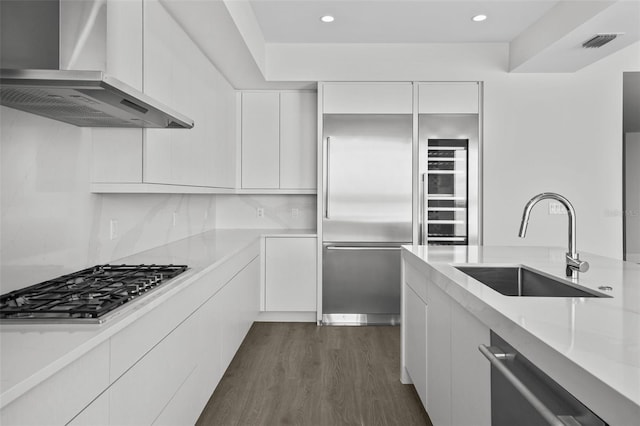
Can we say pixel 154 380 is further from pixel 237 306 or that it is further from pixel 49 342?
pixel 237 306

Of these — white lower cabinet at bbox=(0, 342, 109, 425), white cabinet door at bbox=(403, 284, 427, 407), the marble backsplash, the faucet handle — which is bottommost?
white cabinet door at bbox=(403, 284, 427, 407)

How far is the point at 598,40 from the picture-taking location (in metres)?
3.24

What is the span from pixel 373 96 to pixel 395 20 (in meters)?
0.75

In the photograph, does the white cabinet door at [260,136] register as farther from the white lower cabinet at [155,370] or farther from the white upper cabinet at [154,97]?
the white lower cabinet at [155,370]

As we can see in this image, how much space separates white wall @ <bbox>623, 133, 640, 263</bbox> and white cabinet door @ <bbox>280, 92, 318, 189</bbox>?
2984mm

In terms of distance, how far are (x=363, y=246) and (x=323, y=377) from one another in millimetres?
1484

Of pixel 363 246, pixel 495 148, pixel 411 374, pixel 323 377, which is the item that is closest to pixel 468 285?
pixel 411 374

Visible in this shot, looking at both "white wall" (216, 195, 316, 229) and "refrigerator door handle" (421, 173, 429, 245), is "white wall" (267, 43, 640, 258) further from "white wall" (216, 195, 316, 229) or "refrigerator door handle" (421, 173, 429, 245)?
"white wall" (216, 195, 316, 229)

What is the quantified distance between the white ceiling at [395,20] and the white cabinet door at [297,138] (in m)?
0.64

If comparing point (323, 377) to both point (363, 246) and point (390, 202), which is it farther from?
point (390, 202)

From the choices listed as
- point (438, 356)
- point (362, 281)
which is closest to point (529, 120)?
point (362, 281)

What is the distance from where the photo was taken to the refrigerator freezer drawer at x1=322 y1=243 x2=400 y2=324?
4148 millimetres

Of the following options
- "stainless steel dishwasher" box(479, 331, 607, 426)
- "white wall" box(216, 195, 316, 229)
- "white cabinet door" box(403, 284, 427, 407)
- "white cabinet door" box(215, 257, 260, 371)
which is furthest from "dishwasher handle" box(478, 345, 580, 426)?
"white wall" box(216, 195, 316, 229)

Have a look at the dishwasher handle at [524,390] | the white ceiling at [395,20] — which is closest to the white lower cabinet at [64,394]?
the dishwasher handle at [524,390]
